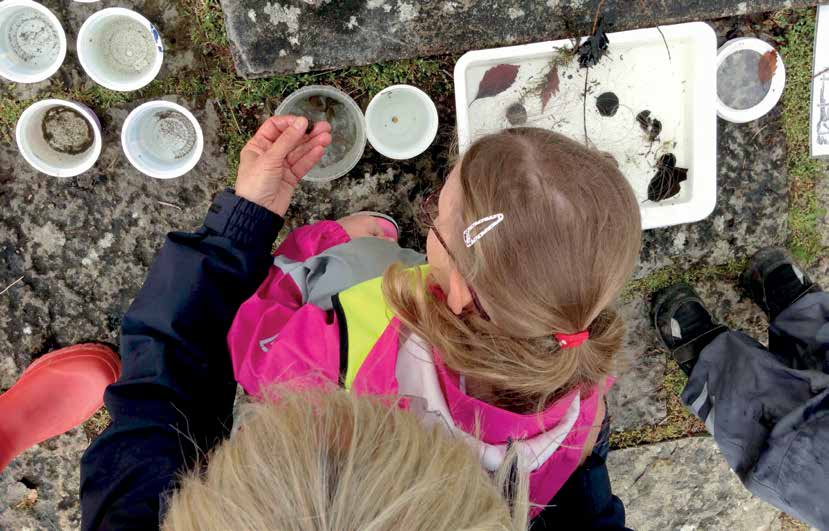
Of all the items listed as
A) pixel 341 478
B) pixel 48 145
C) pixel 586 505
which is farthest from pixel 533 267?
pixel 48 145

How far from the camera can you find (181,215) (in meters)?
1.94

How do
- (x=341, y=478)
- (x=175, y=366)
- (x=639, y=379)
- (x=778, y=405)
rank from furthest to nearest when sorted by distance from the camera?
(x=639, y=379) < (x=778, y=405) < (x=175, y=366) < (x=341, y=478)

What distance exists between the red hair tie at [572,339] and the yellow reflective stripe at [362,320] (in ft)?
1.38

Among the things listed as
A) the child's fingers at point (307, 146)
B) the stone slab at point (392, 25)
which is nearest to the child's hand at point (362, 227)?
the child's fingers at point (307, 146)

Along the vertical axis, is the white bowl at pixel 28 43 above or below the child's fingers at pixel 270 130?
above

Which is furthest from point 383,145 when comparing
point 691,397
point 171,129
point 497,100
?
point 691,397

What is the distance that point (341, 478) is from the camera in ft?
2.93

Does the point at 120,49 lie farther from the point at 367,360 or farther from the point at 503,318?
the point at 503,318

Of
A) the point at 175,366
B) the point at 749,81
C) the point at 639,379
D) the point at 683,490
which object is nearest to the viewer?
the point at 175,366

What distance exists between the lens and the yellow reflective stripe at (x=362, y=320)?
127 centimetres

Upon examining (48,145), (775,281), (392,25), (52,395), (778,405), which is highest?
(392,25)

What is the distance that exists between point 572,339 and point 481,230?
1.02 ft

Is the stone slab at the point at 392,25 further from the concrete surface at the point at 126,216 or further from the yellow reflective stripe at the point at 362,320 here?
the yellow reflective stripe at the point at 362,320

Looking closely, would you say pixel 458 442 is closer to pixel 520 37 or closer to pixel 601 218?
pixel 601 218
